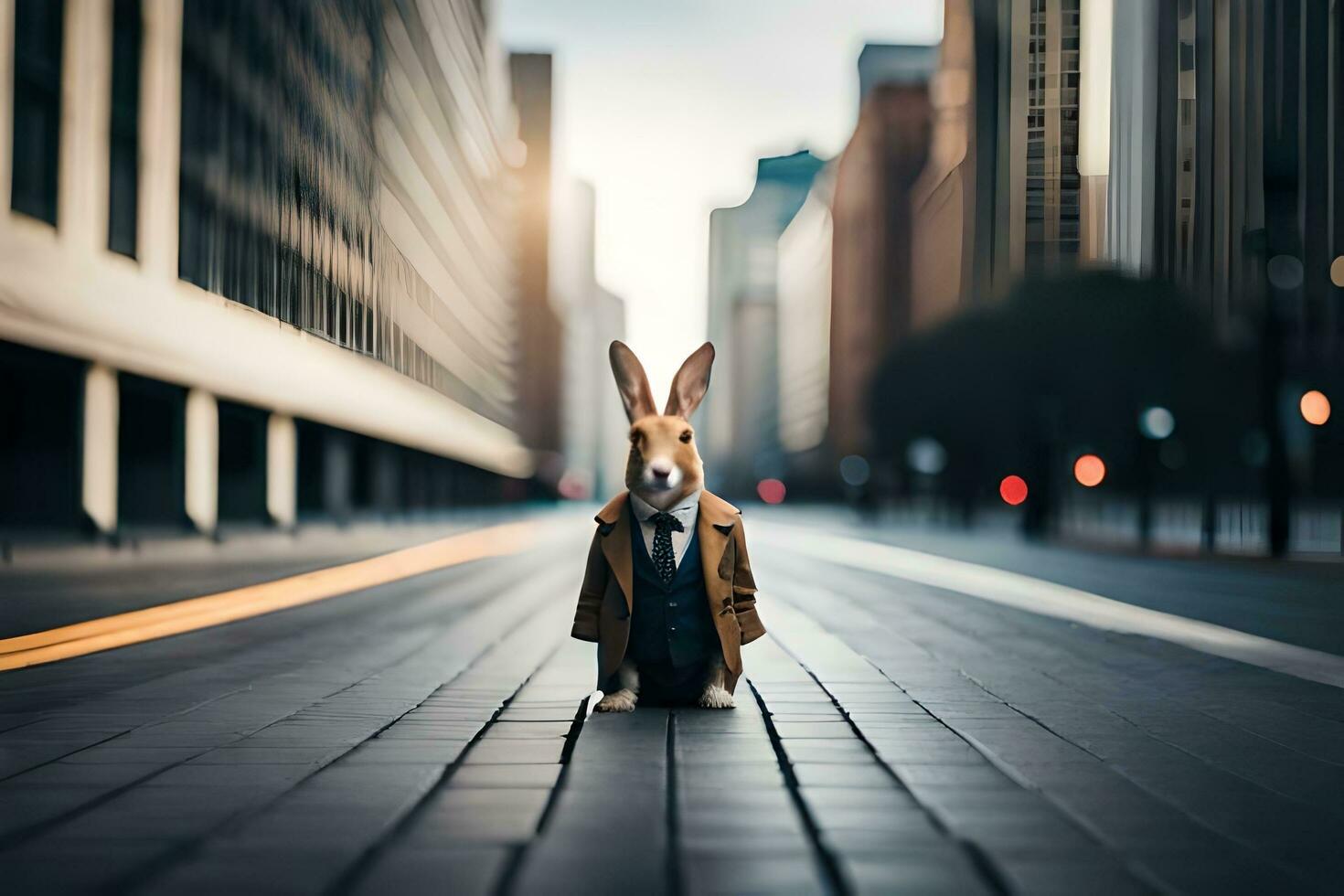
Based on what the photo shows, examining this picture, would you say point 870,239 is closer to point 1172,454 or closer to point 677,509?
point 1172,454

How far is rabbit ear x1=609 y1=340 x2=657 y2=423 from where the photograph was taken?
6371mm

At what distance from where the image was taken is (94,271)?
1994cm

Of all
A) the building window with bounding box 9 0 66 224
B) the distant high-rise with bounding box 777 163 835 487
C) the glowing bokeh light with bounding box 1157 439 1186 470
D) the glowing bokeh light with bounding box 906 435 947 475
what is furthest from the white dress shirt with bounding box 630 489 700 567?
the distant high-rise with bounding box 777 163 835 487

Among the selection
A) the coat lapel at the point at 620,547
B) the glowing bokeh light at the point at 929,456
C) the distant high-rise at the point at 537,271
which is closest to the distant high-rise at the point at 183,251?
the coat lapel at the point at 620,547

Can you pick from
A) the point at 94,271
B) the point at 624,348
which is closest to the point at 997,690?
the point at 624,348

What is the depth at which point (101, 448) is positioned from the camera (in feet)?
67.6

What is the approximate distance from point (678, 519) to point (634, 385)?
77cm

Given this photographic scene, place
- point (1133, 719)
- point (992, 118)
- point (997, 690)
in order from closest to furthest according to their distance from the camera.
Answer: point (1133, 719) → point (997, 690) → point (992, 118)

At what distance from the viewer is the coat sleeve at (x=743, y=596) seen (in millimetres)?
6234

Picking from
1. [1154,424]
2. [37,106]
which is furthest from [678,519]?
[1154,424]

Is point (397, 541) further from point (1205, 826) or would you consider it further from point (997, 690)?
point (1205, 826)

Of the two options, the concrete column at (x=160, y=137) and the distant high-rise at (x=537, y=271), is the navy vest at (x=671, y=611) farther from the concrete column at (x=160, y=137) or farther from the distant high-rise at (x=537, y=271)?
the distant high-rise at (x=537, y=271)

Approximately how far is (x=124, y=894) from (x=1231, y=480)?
124ft

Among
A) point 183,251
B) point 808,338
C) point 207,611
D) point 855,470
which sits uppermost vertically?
point 808,338
